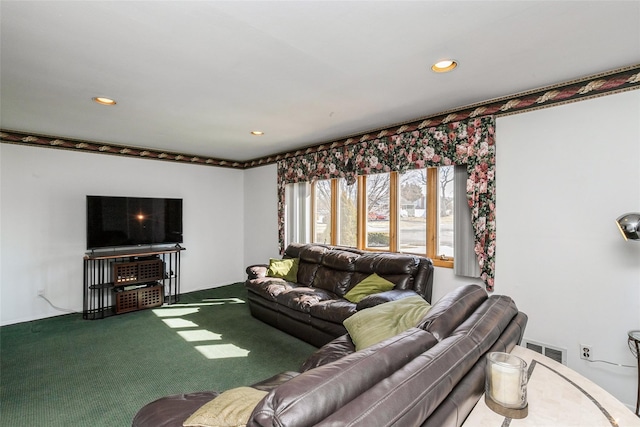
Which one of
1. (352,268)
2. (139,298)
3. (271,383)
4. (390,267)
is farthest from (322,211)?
(271,383)

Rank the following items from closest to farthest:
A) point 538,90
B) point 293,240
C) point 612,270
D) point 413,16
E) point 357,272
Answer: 1. point 413,16
2. point 612,270
3. point 538,90
4. point 357,272
5. point 293,240

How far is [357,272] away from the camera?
148 inches

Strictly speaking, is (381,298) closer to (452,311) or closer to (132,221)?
(452,311)

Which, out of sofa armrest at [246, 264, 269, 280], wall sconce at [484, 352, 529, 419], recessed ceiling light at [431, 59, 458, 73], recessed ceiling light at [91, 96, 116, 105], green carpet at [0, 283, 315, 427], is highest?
recessed ceiling light at [91, 96, 116, 105]

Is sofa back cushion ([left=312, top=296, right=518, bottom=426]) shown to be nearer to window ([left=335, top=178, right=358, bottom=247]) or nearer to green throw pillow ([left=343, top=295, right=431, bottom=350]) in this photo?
green throw pillow ([left=343, top=295, right=431, bottom=350])

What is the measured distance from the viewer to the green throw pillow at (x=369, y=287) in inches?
129


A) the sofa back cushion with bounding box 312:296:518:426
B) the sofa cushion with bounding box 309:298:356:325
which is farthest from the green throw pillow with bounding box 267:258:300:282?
the sofa back cushion with bounding box 312:296:518:426

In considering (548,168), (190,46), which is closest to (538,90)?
(548,168)

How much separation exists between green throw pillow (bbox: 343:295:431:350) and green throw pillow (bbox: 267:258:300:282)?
2.13 m

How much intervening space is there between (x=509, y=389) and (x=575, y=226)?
2.14 m

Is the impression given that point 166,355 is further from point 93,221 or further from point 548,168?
point 548,168

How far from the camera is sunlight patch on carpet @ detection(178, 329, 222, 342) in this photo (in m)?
3.49

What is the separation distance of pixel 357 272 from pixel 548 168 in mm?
2230

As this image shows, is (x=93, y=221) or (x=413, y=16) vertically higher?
(x=413, y=16)
